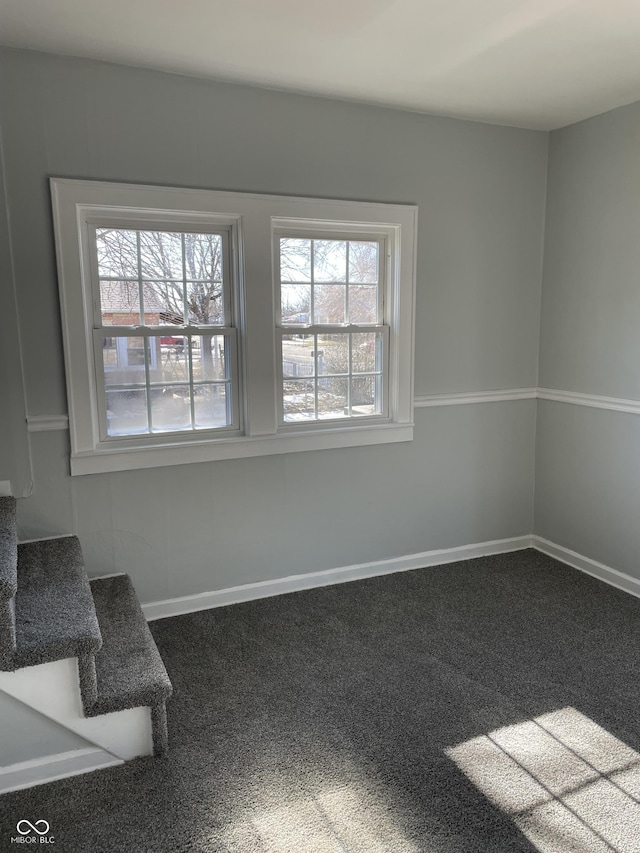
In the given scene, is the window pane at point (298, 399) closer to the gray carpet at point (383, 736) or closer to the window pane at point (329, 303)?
the window pane at point (329, 303)

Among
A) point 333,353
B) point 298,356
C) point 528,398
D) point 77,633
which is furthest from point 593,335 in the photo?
point 77,633

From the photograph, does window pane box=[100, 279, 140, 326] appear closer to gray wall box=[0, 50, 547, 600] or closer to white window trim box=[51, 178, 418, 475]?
white window trim box=[51, 178, 418, 475]

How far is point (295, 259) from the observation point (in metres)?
3.12

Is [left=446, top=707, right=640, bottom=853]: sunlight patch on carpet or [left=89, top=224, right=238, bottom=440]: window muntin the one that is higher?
[left=89, top=224, right=238, bottom=440]: window muntin

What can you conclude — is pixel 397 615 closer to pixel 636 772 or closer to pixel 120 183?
pixel 636 772

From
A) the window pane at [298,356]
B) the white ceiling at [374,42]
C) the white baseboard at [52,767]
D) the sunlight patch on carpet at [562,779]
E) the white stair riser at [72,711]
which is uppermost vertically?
the white ceiling at [374,42]

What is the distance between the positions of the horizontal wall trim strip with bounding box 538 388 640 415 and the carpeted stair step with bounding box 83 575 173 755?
8.61 ft

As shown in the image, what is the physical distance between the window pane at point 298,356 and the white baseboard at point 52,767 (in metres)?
1.87

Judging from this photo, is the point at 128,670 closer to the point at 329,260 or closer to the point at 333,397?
the point at 333,397

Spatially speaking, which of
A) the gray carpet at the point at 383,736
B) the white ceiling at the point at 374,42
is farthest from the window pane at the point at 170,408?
the white ceiling at the point at 374,42

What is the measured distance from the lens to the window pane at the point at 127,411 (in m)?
2.86

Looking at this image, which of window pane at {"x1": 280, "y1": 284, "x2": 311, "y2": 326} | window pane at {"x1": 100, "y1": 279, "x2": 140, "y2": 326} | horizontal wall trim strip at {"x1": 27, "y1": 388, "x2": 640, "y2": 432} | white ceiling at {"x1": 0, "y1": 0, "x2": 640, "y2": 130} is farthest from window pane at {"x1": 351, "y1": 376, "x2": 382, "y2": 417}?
white ceiling at {"x1": 0, "y1": 0, "x2": 640, "y2": 130}

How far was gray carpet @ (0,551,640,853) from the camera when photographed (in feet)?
5.83

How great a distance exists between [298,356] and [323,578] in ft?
4.03
